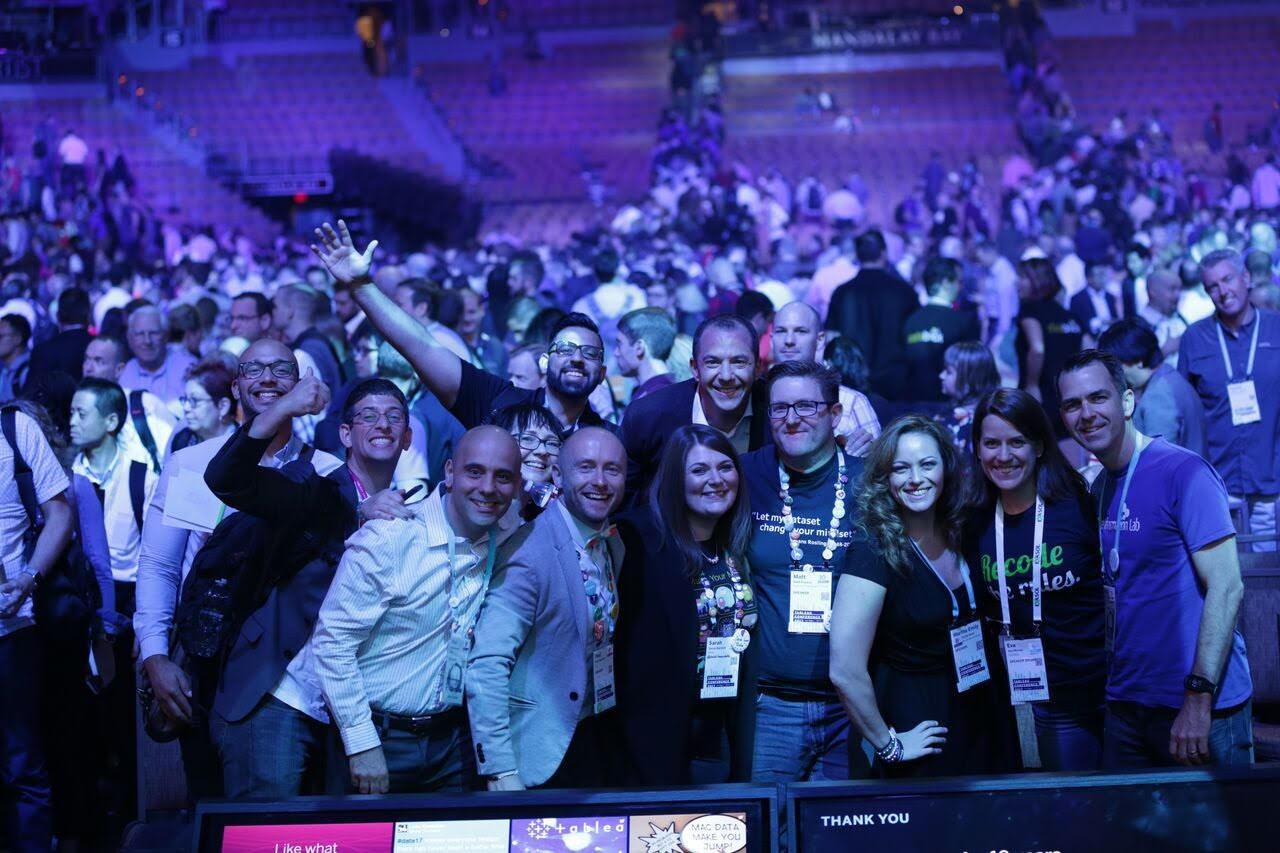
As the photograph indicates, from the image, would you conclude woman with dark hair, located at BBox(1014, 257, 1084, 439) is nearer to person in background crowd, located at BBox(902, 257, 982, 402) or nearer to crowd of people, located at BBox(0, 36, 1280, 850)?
person in background crowd, located at BBox(902, 257, 982, 402)

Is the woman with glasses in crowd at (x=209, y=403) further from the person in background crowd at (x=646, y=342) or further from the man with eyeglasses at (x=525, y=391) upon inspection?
the person in background crowd at (x=646, y=342)

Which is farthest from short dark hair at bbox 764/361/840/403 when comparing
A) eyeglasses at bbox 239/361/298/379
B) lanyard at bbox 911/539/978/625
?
eyeglasses at bbox 239/361/298/379

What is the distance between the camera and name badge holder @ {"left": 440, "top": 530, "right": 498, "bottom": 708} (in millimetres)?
2877

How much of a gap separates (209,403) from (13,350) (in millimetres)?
2276

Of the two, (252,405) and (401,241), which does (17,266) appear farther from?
(401,241)

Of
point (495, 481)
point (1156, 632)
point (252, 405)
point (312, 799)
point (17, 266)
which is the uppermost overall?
point (17, 266)

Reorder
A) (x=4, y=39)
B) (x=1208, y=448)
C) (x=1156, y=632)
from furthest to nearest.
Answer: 1. (x=4, y=39)
2. (x=1208, y=448)
3. (x=1156, y=632)

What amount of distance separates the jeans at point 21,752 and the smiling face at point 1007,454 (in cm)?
260

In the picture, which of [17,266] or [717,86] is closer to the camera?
[17,266]

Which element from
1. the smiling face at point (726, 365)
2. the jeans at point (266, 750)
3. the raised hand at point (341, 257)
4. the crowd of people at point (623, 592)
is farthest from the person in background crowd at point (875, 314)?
the jeans at point (266, 750)

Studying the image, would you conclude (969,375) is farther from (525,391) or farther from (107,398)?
(107,398)

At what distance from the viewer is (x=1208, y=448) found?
552cm

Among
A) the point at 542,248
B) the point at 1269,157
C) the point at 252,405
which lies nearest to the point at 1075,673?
the point at 252,405

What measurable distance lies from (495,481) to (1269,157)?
58.9 feet
